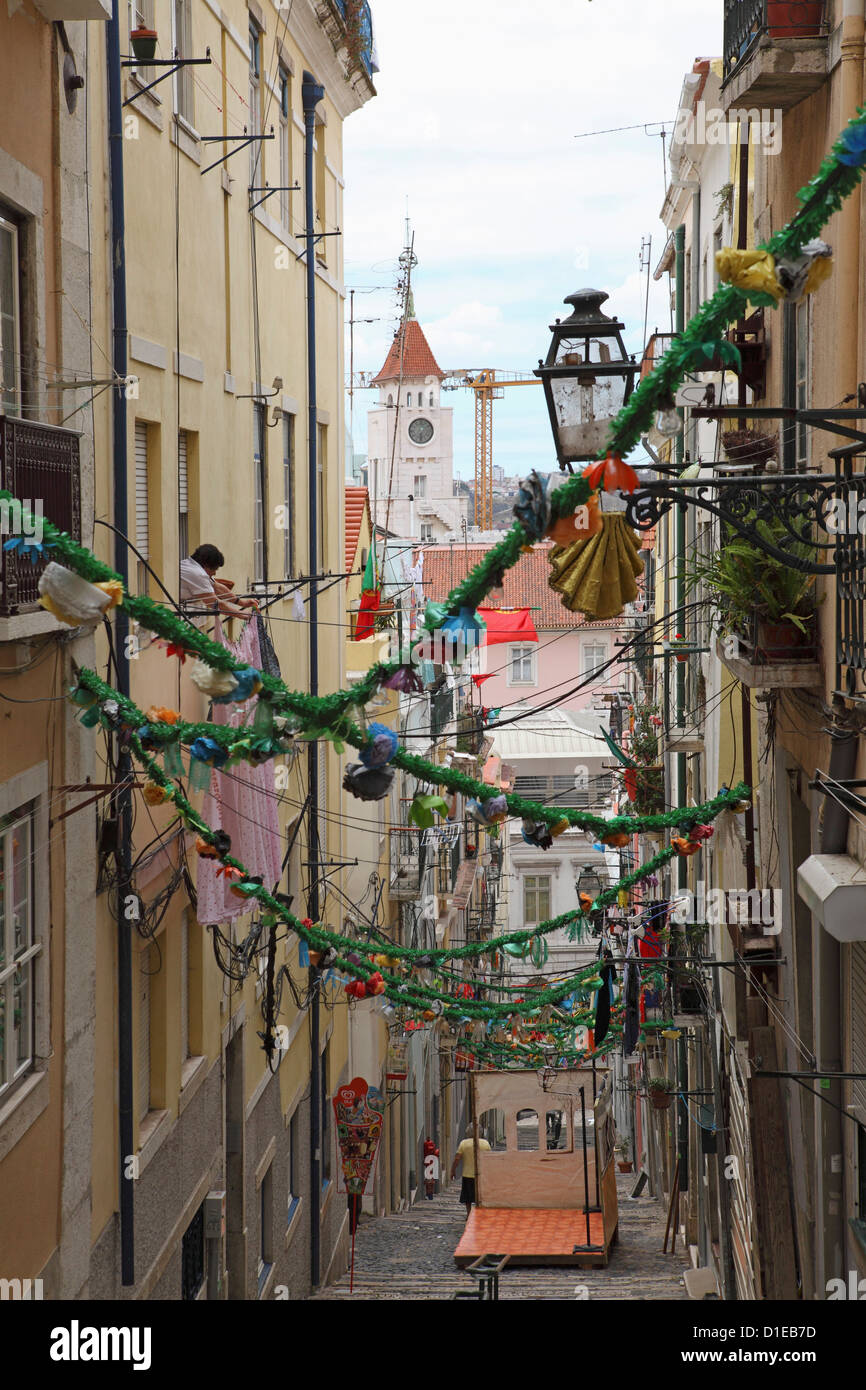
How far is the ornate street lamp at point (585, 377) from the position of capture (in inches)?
Result: 314

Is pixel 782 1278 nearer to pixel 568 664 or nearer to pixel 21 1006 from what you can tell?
pixel 21 1006

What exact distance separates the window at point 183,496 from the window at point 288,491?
4411 millimetres

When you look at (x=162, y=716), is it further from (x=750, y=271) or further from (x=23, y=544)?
(x=750, y=271)

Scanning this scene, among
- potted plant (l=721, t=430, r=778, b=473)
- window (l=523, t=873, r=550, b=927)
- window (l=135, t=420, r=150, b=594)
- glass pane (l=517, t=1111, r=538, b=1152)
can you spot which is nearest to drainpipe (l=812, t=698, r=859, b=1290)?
potted plant (l=721, t=430, r=778, b=473)

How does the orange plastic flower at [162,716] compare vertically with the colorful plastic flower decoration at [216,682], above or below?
below

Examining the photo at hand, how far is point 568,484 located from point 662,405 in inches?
18.8

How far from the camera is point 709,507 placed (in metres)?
7.07

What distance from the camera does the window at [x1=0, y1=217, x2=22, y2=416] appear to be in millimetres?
8328

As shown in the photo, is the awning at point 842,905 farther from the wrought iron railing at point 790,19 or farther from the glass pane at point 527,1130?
the glass pane at point 527,1130

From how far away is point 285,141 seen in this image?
1772 centimetres

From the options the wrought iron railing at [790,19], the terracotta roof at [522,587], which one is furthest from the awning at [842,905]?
the terracotta roof at [522,587]

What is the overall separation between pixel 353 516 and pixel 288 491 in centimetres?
761

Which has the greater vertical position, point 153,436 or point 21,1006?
point 153,436
